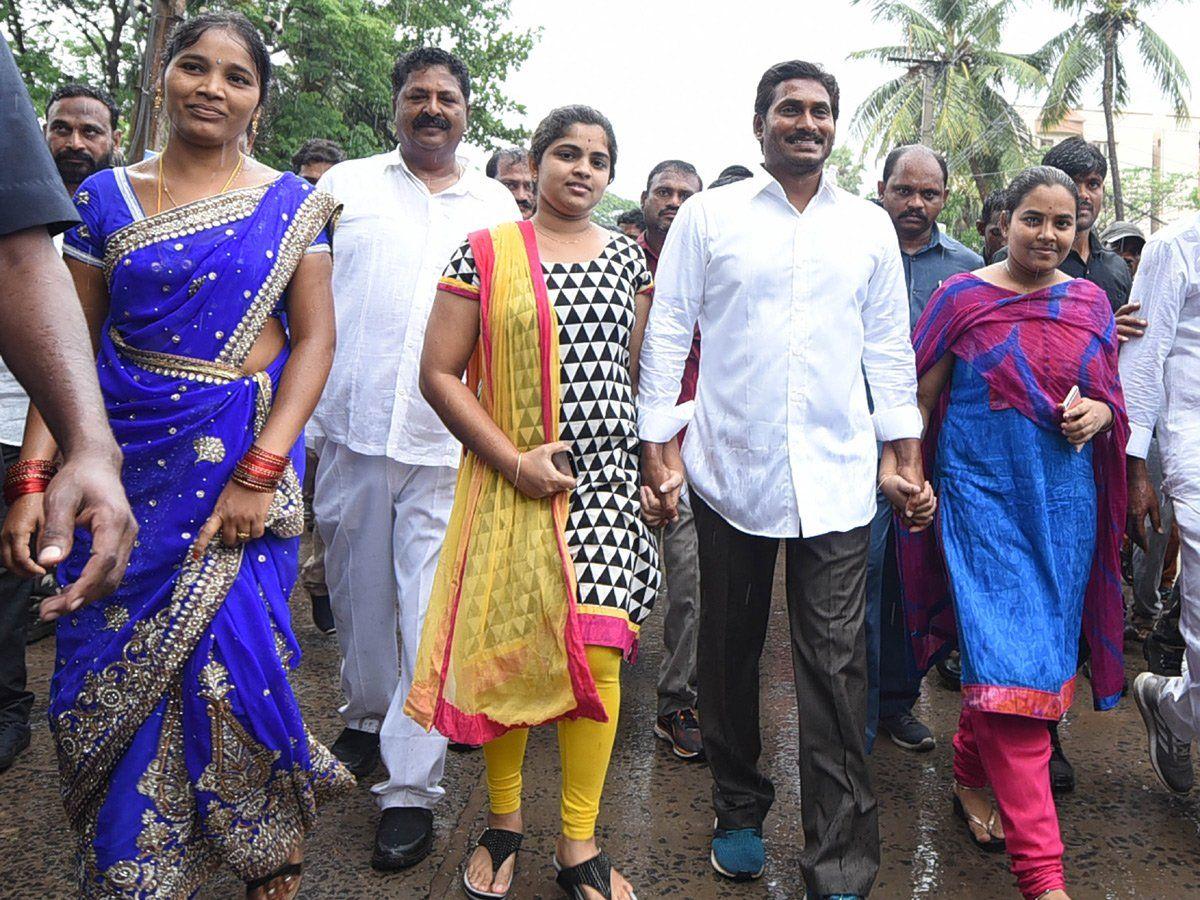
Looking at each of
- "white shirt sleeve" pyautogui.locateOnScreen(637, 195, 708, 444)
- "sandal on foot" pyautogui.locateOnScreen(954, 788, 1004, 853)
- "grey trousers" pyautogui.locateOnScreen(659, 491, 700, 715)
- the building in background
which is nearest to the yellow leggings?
"white shirt sleeve" pyautogui.locateOnScreen(637, 195, 708, 444)

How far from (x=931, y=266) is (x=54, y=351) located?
365cm

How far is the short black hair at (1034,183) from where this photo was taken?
3.11 meters

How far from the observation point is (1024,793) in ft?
8.94

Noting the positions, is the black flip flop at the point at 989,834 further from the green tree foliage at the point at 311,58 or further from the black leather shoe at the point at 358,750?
the green tree foliage at the point at 311,58

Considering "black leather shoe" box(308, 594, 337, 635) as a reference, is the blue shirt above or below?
above

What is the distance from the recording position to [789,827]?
323cm

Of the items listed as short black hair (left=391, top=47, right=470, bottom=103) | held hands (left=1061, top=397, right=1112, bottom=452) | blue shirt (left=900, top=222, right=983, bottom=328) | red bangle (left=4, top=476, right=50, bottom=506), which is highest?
short black hair (left=391, top=47, right=470, bottom=103)

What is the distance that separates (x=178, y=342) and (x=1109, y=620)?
2660 mm

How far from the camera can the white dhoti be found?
10.7 feet

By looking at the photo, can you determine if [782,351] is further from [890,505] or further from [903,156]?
[903,156]

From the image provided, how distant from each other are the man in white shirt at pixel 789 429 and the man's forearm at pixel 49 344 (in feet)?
5.64

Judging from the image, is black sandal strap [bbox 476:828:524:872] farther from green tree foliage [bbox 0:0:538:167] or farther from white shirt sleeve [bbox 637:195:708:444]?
green tree foliage [bbox 0:0:538:167]

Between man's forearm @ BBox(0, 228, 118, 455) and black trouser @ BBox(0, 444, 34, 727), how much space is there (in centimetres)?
260

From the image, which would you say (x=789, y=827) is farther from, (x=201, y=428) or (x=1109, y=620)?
(x=201, y=428)
